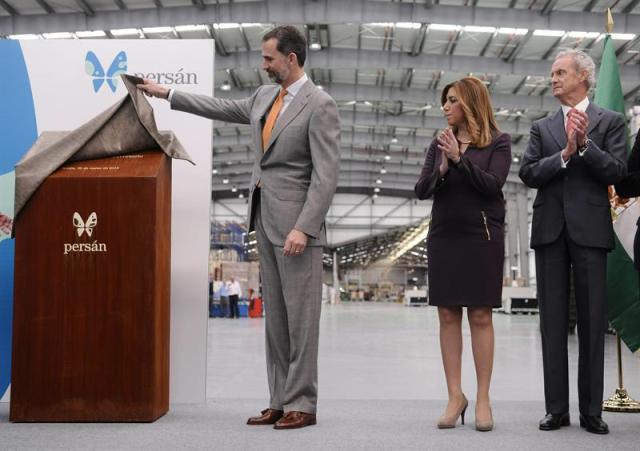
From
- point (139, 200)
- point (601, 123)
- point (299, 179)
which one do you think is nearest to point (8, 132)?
point (139, 200)

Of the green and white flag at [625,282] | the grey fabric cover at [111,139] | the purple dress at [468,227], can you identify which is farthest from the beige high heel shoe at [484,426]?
the grey fabric cover at [111,139]

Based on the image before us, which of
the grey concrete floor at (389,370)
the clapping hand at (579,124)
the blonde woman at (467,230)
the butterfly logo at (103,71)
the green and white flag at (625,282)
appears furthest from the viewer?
the grey concrete floor at (389,370)

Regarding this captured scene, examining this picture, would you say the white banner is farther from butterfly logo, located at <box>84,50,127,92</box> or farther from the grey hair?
the grey hair

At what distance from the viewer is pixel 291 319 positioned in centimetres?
269

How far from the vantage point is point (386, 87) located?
58.7 ft

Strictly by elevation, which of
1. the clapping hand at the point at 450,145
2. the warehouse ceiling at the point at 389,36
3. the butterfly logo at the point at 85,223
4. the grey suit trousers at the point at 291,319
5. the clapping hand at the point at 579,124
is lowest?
the grey suit trousers at the point at 291,319

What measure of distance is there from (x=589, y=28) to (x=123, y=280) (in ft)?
38.0

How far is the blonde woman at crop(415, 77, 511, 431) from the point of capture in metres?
2.63

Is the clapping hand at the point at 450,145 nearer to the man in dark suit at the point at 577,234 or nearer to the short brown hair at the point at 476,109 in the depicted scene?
the short brown hair at the point at 476,109

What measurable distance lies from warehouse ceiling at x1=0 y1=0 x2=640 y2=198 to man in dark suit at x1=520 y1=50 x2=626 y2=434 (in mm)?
9909

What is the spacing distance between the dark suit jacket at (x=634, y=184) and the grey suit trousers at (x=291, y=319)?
3.85 feet

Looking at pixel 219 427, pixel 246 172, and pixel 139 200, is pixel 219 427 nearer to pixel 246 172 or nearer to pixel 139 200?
pixel 139 200

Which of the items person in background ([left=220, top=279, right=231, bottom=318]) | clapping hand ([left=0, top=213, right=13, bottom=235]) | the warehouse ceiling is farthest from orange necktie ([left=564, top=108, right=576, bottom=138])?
person in background ([left=220, top=279, right=231, bottom=318])

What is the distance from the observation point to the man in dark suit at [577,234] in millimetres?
2578
